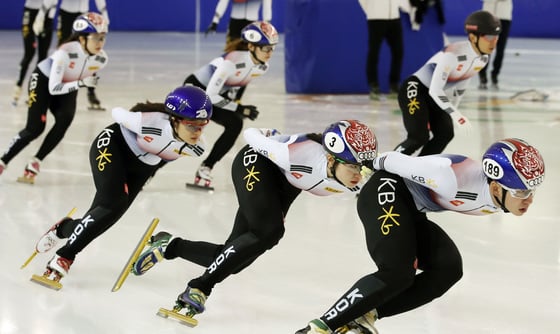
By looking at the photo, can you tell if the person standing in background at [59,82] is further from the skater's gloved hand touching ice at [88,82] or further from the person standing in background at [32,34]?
the person standing in background at [32,34]

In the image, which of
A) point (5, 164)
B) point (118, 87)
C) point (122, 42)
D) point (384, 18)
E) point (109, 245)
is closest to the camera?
point (109, 245)

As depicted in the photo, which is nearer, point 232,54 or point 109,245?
point 109,245

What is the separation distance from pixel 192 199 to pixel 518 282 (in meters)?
2.44

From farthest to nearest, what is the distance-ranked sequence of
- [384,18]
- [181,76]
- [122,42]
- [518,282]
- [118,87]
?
[122,42] → [181,76] → [118,87] → [384,18] → [518,282]

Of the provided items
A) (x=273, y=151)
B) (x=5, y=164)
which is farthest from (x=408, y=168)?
(x=5, y=164)

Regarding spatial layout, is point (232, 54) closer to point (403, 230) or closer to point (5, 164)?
point (5, 164)

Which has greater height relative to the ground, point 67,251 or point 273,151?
point 273,151

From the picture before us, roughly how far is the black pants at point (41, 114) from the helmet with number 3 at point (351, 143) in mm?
3342

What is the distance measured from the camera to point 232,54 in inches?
261

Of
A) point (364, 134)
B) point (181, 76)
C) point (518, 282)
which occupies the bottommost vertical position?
point (181, 76)

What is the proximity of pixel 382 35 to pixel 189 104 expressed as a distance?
22.8 ft

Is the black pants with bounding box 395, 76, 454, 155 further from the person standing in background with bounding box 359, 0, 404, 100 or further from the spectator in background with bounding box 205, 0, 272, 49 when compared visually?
the spectator in background with bounding box 205, 0, 272, 49

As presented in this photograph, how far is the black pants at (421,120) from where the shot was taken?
6344 millimetres

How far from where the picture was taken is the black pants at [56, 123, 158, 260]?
169 inches
